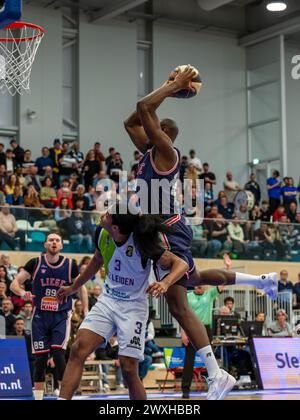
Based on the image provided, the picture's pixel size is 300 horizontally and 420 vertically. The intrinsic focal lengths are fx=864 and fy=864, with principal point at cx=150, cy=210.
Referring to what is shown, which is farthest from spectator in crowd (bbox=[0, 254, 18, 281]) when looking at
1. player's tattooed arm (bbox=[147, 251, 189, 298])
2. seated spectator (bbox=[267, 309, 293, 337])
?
player's tattooed arm (bbox=[147, 251, 189, 298])

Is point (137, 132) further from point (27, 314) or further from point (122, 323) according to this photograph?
point (27, 314)

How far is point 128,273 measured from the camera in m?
7.68

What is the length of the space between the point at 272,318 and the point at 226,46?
1569 centimetres

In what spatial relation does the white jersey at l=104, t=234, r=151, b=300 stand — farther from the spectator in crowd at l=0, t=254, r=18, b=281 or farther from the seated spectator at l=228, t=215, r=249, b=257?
the seated spectator at l=228, t=215, r=249, b=257

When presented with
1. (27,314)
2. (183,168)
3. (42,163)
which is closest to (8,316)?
(27,314)

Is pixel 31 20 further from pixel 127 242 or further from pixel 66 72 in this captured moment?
pixel 127 242

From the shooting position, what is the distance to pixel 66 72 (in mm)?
29500

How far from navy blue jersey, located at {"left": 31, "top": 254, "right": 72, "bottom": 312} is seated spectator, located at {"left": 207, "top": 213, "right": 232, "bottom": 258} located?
8.74 metres

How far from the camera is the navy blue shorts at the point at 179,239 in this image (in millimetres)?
8086

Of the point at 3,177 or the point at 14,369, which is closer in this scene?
the point at 14,369

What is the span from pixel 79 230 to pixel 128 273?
35.9ft

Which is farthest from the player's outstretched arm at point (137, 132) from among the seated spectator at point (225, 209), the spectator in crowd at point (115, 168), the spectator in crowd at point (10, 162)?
the spectator in crowd at point (115, 168)

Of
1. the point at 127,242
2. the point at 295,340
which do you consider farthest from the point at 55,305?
the point at 295,340

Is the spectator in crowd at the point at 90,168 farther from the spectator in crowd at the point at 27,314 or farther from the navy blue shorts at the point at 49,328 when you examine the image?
the navy blue shorts at the point at 49,328
